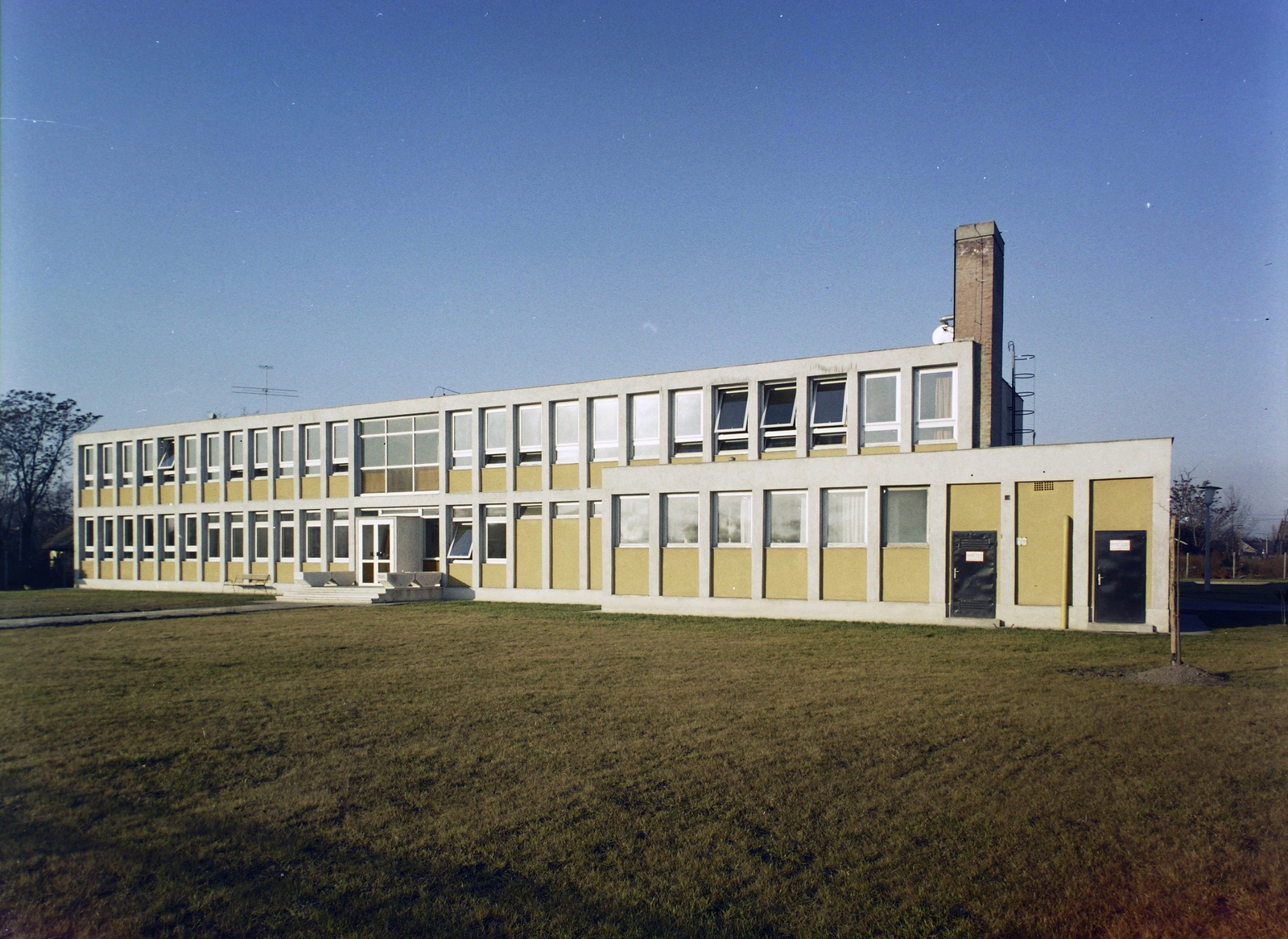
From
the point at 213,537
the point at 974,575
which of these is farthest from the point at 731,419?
the point at 213,537

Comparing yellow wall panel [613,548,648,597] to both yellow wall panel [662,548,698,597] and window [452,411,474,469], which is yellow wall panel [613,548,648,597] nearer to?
yellow wall panel [662,548,698,597]

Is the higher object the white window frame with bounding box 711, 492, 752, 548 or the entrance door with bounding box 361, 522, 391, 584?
the white window frame with bounding box 711, 492, 752, 548

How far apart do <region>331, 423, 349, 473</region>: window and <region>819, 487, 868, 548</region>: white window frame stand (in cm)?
2007

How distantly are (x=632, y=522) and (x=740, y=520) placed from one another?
3252 mm

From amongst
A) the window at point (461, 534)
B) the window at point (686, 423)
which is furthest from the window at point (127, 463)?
the window at point (686, 423)

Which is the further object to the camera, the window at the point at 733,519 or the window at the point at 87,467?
the window at the point at 87,467

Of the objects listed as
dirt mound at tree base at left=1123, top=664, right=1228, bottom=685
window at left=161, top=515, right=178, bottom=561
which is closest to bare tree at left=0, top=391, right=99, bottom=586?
window at left=161, top=515, right=178, bottom=561

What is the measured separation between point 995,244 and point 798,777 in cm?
2366

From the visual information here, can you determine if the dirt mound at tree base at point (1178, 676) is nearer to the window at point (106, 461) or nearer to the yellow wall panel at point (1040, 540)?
the yellow wall panel at point (1040, 540)

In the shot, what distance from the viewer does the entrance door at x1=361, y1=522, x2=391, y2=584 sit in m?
33.8

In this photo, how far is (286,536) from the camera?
37.0 m

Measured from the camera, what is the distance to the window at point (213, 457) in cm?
3959

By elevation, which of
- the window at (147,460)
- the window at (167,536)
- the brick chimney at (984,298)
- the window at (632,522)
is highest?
the brick chimney at (984,298)

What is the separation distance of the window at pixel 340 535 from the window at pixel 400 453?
1327 millimetres
